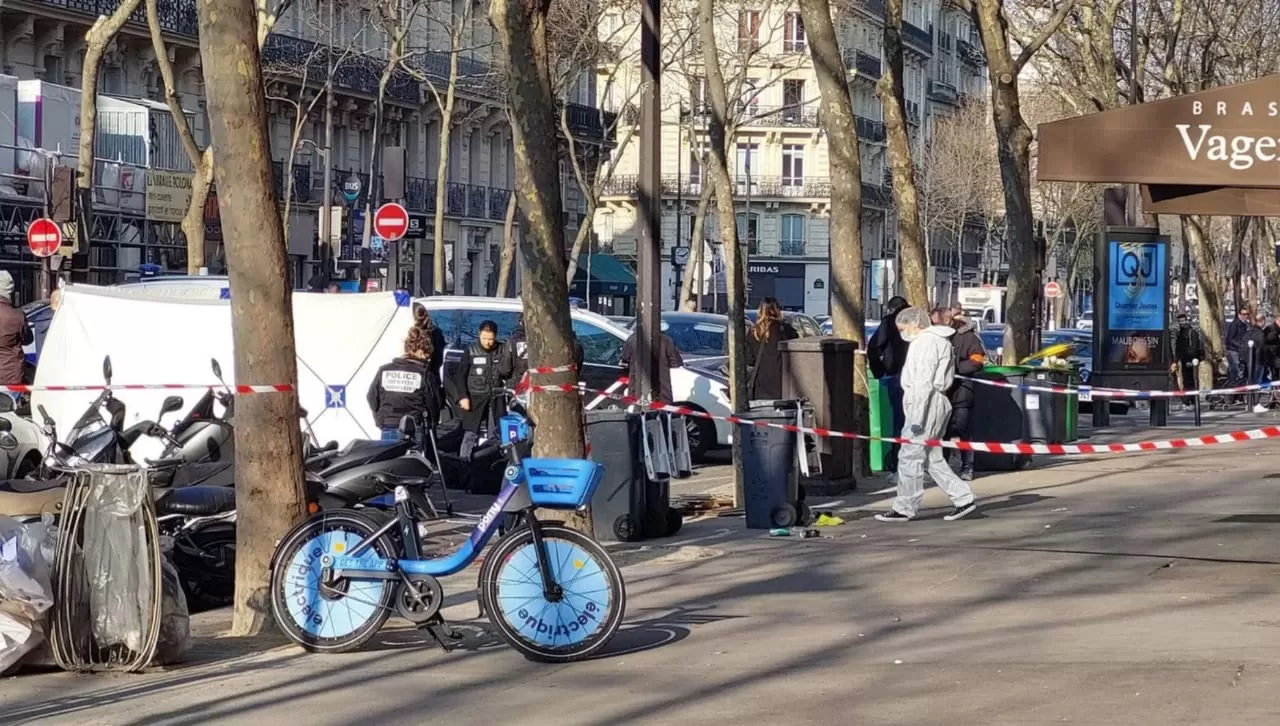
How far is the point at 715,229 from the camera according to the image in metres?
89.8

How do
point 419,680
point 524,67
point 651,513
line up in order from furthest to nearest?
point 651,513 < point 524,67 < point 419,680

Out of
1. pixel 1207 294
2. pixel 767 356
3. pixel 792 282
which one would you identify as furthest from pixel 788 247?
pixel 767 356

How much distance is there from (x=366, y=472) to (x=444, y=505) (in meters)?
4.85

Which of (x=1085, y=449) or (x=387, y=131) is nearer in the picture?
(x=1085, y=449)

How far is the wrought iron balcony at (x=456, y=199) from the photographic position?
63219 mm

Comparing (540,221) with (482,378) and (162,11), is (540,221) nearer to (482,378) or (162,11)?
(482,378)

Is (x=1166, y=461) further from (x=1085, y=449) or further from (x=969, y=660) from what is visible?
(x=969, y=660)

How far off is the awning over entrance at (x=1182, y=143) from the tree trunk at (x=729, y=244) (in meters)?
4.23

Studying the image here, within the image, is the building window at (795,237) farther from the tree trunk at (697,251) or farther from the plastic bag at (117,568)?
the plastic bag at (117,568)

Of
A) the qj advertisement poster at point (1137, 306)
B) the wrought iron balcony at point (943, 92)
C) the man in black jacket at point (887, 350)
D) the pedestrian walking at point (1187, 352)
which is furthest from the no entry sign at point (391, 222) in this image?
the wrought iron balcony at point (943, 92)

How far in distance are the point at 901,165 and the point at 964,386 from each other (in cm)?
384

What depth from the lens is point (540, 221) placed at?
44.5 ft

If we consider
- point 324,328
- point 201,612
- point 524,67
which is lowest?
point 201,612

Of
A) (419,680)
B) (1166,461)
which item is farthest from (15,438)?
(1166,461)
